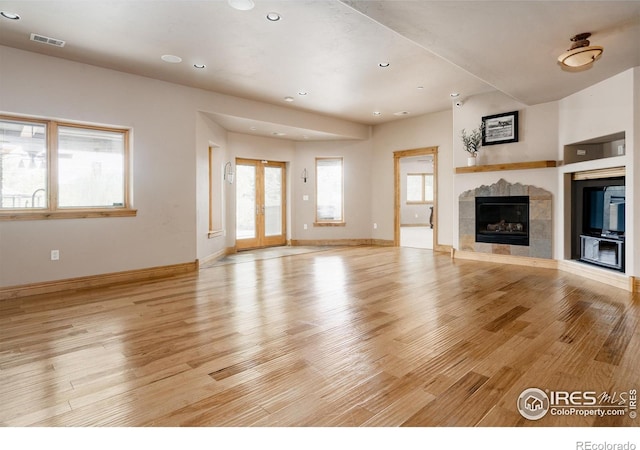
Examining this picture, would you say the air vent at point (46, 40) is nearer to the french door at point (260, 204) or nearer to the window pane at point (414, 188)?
the french door at point (260, 204)

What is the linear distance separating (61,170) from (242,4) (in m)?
3.26

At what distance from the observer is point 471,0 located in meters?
2.74

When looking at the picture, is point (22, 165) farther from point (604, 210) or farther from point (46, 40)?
point (604, 210)

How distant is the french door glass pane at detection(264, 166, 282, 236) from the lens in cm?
868

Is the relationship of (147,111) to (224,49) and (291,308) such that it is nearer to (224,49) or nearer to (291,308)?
(224,49)

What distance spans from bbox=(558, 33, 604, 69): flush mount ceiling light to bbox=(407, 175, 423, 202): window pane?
1083 cm

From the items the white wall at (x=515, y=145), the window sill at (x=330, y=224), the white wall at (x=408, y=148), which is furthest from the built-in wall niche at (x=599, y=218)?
the window sill at (x=330, y=224)

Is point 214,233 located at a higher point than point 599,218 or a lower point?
lower

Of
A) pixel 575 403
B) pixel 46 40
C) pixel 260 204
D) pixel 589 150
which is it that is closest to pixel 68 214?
pixel 46 40

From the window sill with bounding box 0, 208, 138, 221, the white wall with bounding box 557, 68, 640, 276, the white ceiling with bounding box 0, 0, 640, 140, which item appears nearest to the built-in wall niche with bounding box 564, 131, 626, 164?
the white wall with bounding box 557, 68, 640, 276

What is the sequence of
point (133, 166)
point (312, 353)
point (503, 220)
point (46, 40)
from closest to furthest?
1. point (312, 353)
2. point (46, 40)
3. point (133, 166)
4. point (503, 220)

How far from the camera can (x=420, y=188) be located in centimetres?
1436
